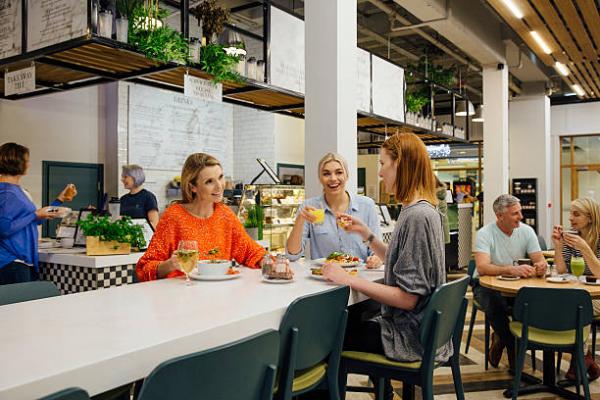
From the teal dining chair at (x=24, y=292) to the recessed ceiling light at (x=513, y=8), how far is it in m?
5.90

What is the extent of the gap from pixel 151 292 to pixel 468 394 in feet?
9.18

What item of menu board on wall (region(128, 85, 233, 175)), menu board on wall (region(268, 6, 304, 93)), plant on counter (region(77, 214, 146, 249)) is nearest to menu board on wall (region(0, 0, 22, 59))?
plant on counter (region(77, 214, 146, 249))

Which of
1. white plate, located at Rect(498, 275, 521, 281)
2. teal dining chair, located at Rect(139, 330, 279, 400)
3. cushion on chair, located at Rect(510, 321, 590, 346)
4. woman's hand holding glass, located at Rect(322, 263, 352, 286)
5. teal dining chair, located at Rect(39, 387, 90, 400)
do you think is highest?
woman's hand holding glass, located at Rect(322, 263, 352, 286)

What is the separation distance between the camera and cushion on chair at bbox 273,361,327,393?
207 centimetres

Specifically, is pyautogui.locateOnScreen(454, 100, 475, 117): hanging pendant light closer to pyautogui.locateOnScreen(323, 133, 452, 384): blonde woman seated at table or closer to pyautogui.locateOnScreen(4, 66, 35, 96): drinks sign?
pyautogui.locateOnScreen(4, 66, 35, 96): drinks sign

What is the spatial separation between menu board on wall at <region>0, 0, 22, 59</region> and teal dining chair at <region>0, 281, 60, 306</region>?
10.5 ft

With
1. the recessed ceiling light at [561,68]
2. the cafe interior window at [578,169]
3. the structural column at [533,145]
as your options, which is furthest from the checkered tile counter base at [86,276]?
the cafe interior window at [578,169]

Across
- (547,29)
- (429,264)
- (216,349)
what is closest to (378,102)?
(547,29)

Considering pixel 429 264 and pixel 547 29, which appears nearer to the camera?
pixel 429 264

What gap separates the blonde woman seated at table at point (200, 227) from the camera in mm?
2713

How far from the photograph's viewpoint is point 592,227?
427 centimetres

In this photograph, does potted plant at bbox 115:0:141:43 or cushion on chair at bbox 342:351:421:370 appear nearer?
cushion on chair at bbox 342:351:421:370

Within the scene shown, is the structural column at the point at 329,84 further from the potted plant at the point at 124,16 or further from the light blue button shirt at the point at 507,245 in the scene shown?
the potted plant at the point at 124,16

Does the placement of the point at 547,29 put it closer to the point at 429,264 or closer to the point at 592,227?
the point at 592,227
